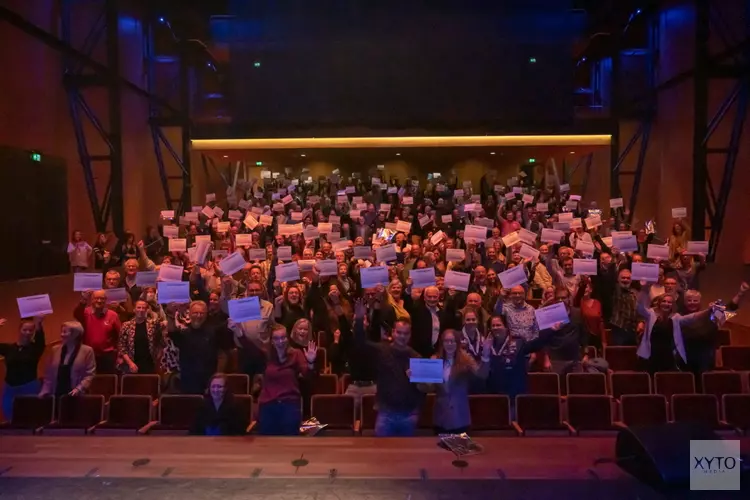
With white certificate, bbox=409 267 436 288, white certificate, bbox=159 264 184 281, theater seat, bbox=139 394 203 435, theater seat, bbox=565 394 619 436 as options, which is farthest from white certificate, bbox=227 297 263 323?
theater seat, bbox=565 394 619 436

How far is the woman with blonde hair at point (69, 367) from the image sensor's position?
547 cm

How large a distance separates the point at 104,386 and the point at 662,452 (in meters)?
5.03

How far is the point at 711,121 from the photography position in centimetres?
1142

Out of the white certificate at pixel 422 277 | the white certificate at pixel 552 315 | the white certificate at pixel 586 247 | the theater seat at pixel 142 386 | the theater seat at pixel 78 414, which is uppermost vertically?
the white certificate at pixel 586 247

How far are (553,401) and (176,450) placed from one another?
3228mm

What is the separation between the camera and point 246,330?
236 inches

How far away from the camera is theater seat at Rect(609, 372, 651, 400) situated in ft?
19.2

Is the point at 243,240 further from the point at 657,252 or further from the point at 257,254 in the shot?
the point at 657,252

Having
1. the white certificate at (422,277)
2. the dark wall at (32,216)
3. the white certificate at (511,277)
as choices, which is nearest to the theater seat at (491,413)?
the white certificate at (511,277)

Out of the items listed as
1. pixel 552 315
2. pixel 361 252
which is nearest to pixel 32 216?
pixel 361 252

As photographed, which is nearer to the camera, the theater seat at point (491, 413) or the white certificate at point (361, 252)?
the theater seat at point (491, 413)

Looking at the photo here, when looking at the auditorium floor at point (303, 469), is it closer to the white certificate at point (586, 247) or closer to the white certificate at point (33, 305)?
the white certificate at point (33, 305)

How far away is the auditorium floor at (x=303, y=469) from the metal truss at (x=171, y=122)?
13142 mm

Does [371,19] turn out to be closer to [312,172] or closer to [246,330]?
[312,172]
